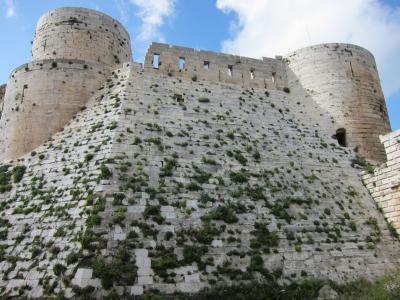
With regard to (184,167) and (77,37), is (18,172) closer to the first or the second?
(184,167)

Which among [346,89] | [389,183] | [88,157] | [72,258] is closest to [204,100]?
[88,157]

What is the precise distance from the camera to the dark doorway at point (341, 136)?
16.5 m

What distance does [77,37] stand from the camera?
635 inches

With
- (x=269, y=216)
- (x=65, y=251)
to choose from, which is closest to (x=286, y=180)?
(x=269, y=216)

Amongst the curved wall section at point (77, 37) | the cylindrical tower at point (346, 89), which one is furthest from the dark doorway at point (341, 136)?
the curved wall section at point (77, 37)

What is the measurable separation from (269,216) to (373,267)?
11.3 feet

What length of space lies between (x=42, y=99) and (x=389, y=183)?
536 inches

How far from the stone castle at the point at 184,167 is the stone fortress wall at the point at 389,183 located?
0.16 ft

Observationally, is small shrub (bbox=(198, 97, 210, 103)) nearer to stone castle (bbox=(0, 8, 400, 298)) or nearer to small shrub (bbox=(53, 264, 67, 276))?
stone castle (bbox=(0, 8, 400, 298))

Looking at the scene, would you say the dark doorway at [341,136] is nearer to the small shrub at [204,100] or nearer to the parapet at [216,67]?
the parapet at [216,67]

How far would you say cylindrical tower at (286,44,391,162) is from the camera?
1645 centimetres

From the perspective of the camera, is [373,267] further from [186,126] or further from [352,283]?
[186,126]

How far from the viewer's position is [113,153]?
11516 millimetres

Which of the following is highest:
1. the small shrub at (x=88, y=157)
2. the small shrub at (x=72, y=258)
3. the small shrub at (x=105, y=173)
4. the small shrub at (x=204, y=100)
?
the small shrub at (x=204, y=100)
